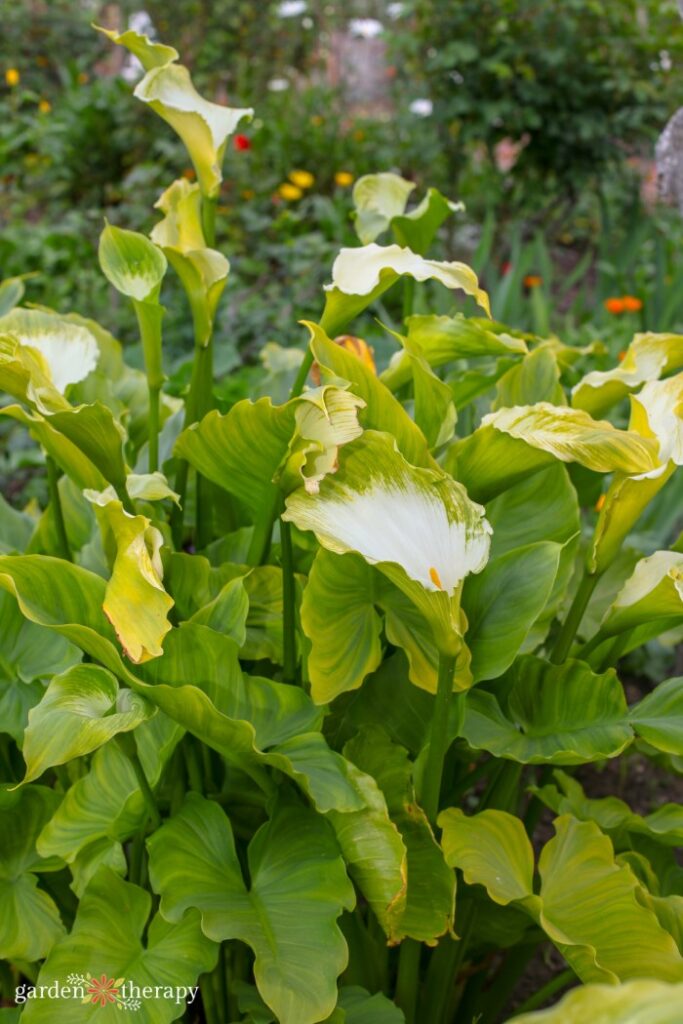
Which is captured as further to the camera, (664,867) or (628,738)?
(664,867)

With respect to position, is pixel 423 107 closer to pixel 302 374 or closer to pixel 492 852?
pixel 302 374

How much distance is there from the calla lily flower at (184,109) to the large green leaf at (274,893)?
57cm

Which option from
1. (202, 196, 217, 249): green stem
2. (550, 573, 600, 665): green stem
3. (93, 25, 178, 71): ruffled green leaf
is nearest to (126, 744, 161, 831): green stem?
(550, 573, 600, 665): green stem

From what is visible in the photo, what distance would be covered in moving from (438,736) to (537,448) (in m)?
0.23

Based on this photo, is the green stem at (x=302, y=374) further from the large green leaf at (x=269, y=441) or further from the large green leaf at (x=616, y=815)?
the large green leaf at (x=616, y=815)

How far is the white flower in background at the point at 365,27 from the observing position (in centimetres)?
409

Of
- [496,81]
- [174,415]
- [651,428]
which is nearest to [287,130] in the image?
[496,81]

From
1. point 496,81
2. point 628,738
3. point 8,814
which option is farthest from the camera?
point 496,81

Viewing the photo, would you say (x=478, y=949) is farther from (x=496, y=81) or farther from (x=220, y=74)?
(x=220, y=74)

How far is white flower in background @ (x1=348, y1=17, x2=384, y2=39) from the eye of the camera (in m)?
4.09

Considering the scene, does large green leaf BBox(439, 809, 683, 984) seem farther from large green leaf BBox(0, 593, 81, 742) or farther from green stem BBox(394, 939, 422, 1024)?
large green leaf BBox(0, 593, 81, 742)

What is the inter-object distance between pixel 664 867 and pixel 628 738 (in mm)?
268

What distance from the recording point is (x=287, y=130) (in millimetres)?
3836

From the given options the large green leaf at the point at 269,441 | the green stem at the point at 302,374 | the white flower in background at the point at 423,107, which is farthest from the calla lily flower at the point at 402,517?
the white flower in background at the point at 423,107
